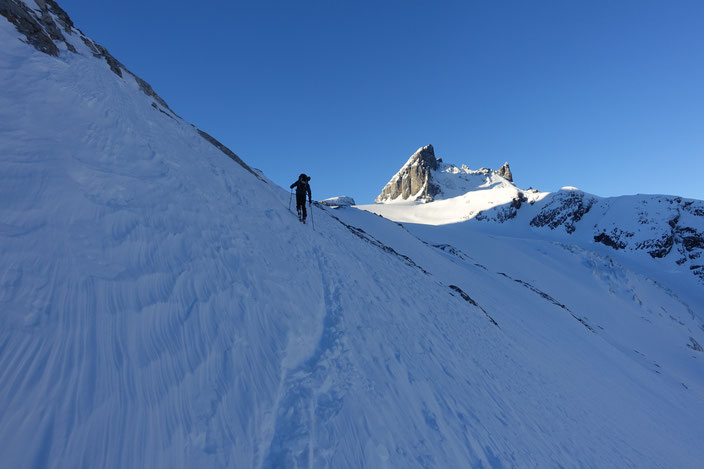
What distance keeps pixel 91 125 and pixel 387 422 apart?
9.10 m

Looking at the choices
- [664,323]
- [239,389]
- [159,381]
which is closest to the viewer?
[159,381]

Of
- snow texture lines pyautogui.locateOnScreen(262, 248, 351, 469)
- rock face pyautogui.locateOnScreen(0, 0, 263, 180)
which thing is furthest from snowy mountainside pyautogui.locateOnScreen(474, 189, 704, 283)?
rock face pyautogui.locateOnScreen(0, 0, 263, 180)

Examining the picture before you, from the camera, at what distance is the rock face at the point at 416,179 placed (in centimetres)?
11679

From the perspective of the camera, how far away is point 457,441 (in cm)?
425

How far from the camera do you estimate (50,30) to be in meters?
11.1

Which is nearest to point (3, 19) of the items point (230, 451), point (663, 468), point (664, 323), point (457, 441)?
point (230, 451)

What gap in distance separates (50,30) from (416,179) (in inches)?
4724

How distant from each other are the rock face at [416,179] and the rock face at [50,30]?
10554cm

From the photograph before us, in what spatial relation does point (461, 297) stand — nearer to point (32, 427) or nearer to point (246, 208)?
point (246, 208)

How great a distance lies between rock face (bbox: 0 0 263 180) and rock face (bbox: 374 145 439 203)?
105545mm

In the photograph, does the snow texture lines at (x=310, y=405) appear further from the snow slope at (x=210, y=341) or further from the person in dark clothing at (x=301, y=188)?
the person in dark clothing at (x=301, y=188)

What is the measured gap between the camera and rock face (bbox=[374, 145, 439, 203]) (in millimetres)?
116787

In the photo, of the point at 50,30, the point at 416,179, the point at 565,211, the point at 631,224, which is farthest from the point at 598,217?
the point at 50,30

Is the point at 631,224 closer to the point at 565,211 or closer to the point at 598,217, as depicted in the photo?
the point at 598,217
